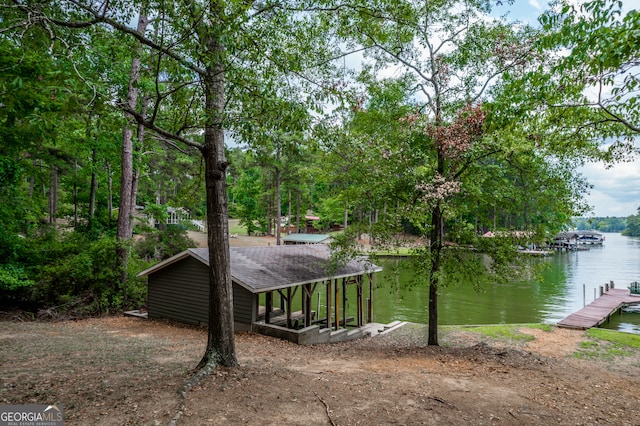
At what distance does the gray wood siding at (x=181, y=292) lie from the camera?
11.9 m

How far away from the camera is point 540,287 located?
25.0 m

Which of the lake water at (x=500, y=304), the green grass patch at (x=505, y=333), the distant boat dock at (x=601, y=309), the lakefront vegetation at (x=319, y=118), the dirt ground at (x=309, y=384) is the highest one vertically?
the lakefront vegetation at (x=319, y=118)

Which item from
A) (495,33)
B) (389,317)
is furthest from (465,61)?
(389,317)

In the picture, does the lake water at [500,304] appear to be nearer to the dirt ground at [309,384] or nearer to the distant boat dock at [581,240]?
the dirt ground at [309,384]

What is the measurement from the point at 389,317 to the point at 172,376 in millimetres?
13020

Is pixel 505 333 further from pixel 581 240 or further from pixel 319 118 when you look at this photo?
pixel 581 240

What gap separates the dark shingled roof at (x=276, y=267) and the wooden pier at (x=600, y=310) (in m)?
8.02

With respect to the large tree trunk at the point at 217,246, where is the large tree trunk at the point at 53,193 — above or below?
above

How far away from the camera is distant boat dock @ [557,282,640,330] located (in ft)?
46.6

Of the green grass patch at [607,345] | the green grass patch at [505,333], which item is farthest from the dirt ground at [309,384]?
the green grass patch at [505,333]

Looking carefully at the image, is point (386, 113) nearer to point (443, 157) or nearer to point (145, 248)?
point (443, 157)

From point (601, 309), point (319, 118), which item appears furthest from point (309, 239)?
point (319, 118)

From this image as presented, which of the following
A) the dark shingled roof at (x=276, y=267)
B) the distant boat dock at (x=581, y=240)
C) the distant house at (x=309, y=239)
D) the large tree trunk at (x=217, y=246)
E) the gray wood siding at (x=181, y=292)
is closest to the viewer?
the large tree trunk at (x=217, y=246)

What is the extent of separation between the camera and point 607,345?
11000mm
